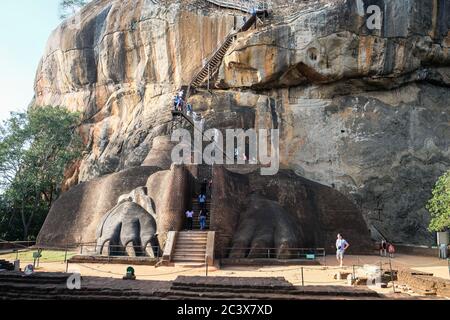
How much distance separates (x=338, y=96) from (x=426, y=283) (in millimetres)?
19008

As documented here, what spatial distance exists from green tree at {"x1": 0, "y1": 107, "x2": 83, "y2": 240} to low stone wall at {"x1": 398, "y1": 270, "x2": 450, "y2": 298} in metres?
21.2

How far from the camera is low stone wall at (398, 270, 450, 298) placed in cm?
915

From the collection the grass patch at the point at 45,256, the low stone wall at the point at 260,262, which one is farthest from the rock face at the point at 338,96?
the low stone wall at the point at 260,262

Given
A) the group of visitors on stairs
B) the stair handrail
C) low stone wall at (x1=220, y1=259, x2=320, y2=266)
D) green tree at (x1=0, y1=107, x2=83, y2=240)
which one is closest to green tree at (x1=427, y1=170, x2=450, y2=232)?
low stone wall at (x1=220, y1=259, x2=320, y2=266)

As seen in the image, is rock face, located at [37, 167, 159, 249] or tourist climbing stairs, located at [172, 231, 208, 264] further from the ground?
rock face, located at [37, 167, 159, 249]

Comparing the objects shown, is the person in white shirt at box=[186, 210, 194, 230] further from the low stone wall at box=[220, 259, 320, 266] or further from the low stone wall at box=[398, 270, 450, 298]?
the low stone wall at box=[398, 270, 450, 298]

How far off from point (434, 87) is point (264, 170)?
14348 mm

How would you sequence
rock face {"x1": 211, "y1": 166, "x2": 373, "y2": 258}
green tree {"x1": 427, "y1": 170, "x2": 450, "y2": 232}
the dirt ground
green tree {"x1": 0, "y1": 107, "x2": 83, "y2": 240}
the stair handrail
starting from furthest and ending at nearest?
the stair handrail, green tree {"x1": 0, "y1": 107, "x2": 83, "y2": 240}, rock face {"x1": 211, "y1": 166, "x2": 373, "y2": 258}, green tree {"x1": 427, "y1": 170, "x2": 450, "y2": 232}, the dirt ground

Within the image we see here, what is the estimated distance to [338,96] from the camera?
27156 millimetres

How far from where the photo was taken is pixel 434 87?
27.6 m

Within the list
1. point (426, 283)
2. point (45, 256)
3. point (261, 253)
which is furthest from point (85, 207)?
point (426, 283)
